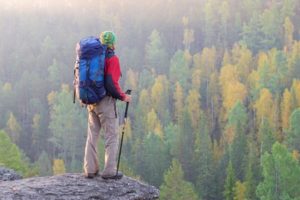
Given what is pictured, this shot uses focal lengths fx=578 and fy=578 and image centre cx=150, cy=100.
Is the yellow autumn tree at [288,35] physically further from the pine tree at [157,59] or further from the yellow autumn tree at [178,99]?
the yellow autumn tree at [178,99]

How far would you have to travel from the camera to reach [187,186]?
130ft

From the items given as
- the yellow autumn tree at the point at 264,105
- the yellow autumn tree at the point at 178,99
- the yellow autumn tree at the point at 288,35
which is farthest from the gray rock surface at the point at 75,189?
the yellow autumn tree at the point at 288,35

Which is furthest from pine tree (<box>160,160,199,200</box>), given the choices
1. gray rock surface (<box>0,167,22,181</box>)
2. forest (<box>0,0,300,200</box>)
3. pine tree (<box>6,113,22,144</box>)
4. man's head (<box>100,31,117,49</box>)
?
pine tree (<box>6,113,22,144</box>)

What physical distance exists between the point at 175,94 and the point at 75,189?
6383cm

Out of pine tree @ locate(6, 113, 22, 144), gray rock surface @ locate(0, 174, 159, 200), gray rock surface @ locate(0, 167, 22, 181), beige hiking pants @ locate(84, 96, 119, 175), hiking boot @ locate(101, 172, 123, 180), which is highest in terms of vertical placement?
beige hiking pants @ locate(84, 96, 119, 175)

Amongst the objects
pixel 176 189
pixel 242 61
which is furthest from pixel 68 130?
pixel 176 189

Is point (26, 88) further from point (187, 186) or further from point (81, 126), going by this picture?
point (187, 186)

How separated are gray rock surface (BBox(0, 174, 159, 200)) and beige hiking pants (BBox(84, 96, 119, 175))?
0.26 m

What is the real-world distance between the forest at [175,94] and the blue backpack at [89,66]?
24.7 m

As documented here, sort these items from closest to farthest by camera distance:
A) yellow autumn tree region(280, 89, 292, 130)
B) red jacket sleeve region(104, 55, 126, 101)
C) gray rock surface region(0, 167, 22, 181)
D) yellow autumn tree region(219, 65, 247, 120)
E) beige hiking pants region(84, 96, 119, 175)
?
red jacket sleeve region(104, 55, 126, 101) → beige hiking pants region(84, 96, 119, 175) → gray rock surface region(0, 167, 22, 181) → yellow autumn tree region(280, 89, 292, 130) → yellow autumn tree region(219, 65, 247, 120)

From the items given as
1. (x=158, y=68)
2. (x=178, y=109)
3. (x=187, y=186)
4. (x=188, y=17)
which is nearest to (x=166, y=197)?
(x=187, y=186)

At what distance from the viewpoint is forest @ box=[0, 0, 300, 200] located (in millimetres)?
46847

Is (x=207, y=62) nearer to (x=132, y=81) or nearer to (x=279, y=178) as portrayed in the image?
(x=132, y=81)

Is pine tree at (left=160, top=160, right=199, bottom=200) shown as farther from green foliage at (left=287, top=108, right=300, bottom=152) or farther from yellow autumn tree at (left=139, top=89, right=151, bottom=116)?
yellow autumn tree at (left=139, top=89, right=151, bottom=116)
